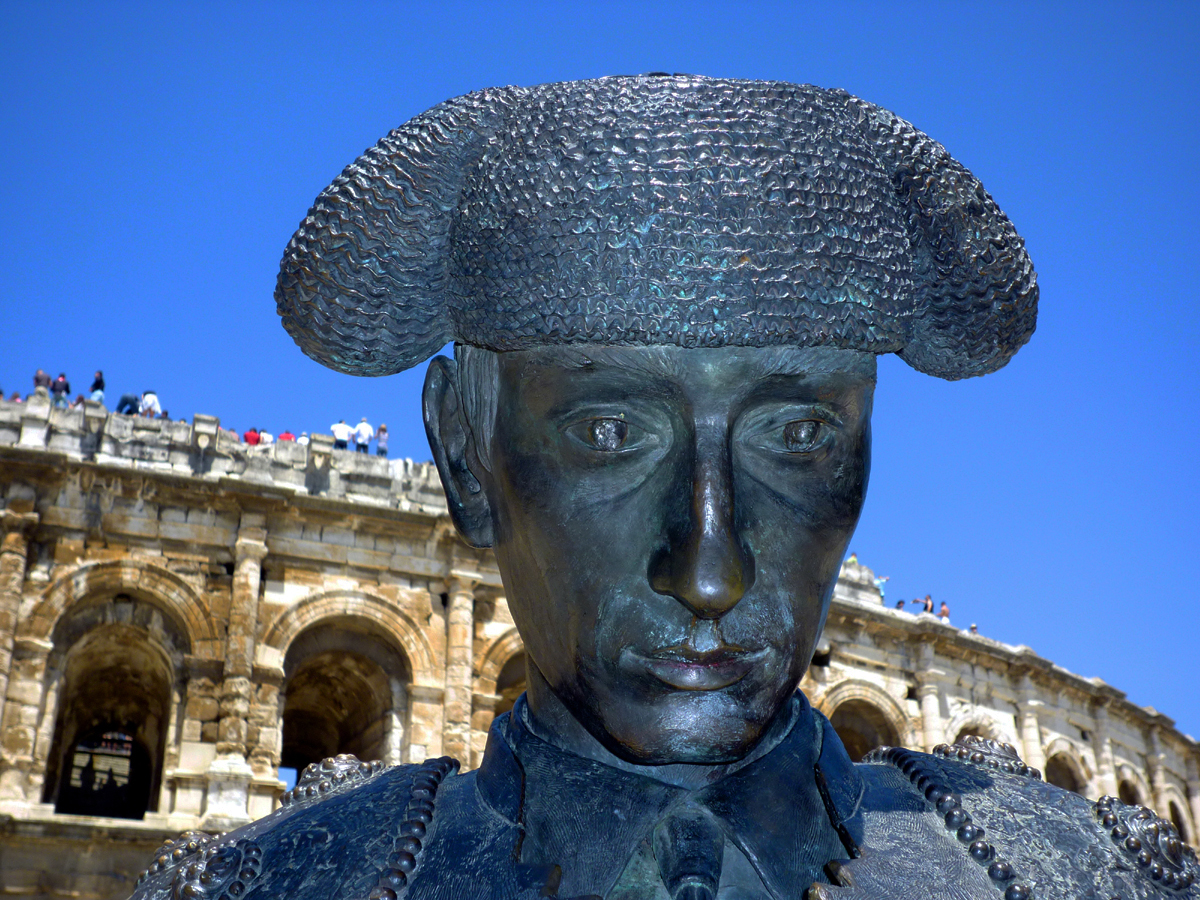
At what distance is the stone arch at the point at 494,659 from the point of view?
1780 centimetres

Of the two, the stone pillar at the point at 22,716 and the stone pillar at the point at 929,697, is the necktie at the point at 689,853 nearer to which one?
the stone pillar at the point at 22,716

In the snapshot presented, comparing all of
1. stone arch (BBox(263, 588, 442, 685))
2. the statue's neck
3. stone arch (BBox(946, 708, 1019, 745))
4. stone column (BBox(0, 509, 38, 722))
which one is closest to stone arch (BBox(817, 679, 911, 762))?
stone arch (BBox(946, 708, 1019, 745))

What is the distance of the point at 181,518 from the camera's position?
17391mm

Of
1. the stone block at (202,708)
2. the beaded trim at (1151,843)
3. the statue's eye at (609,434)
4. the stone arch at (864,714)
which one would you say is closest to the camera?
the statue's eye at (609,434)

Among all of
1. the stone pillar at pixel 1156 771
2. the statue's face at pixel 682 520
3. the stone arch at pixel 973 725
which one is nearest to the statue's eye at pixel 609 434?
the statue's face at pixel 682 520

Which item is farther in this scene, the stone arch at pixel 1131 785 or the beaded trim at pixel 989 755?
the stone arch at pixel 1131 785

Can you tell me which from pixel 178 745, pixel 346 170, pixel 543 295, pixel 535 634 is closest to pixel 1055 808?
pixel 535 634

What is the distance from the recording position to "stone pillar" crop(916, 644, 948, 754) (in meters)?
20.5

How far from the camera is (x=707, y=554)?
129 centimetres

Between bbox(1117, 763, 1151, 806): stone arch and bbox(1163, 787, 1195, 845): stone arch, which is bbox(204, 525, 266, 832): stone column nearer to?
bbox(1117, 763, 1151, 806): stone arch

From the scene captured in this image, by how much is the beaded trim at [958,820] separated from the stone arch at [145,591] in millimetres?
16045

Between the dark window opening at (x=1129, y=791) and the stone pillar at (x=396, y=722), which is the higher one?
the dark window opening at (x=1129, y=791)

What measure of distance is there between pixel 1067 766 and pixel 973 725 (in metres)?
2.94

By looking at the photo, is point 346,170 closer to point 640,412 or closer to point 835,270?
Answer: point 640,412
